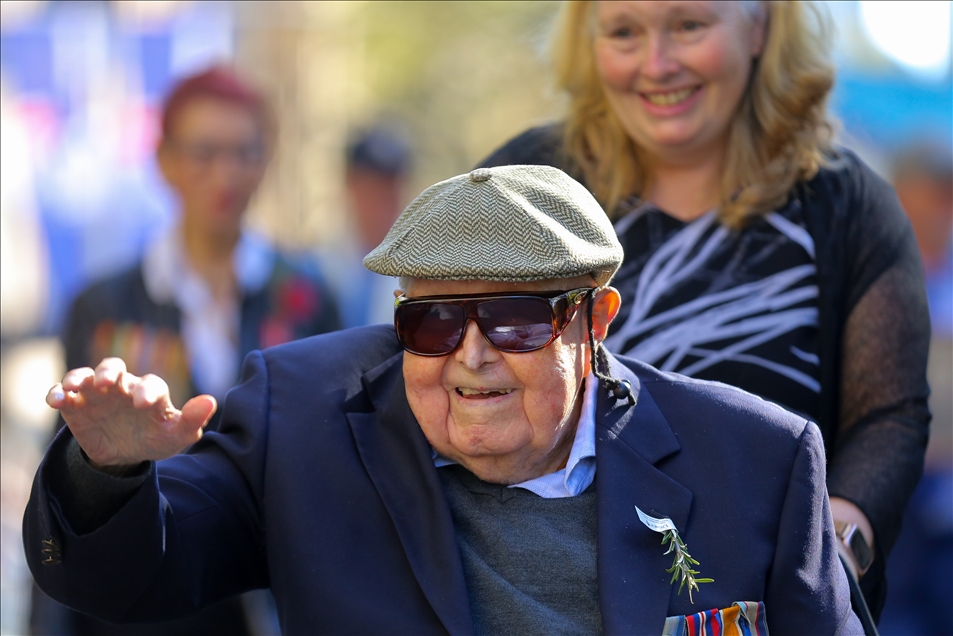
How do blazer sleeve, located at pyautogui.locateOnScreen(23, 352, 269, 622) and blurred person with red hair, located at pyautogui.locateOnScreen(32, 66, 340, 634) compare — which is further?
blurred person with red hair, located at pyautogui.locateOnScreen(32, 66, 340, 634)

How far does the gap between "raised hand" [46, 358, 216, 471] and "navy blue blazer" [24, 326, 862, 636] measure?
0.33 ft

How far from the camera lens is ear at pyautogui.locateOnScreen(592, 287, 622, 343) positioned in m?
2.46

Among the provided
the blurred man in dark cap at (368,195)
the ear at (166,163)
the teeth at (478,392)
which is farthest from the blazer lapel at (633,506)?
the blurred man in dark cap at (368,195)

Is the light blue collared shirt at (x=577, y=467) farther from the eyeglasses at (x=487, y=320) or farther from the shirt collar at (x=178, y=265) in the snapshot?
the shirt collar at (x=178, y=265)

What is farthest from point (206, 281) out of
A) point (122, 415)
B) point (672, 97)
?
point (122, 415)

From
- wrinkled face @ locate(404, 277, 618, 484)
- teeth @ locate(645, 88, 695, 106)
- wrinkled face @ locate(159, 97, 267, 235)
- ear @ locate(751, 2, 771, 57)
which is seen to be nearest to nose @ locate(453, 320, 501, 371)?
wrinkled face @ locate(404, 277, 618, 484)

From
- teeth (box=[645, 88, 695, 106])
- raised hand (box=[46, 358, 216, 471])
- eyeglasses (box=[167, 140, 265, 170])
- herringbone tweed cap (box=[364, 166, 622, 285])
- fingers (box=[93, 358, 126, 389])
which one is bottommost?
eyeglasses (box=[167, 140, 265, 170])

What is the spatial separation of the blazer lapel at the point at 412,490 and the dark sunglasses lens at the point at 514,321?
0.32m

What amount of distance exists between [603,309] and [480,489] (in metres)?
0.47

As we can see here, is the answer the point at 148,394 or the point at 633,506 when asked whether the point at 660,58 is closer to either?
the point at 633,506

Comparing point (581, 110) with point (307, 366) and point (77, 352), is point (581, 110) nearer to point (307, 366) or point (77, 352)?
point (307, 366)

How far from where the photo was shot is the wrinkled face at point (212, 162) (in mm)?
4906

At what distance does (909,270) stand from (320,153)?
8.21m

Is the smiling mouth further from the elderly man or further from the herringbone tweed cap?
the herringbone tweed cap
